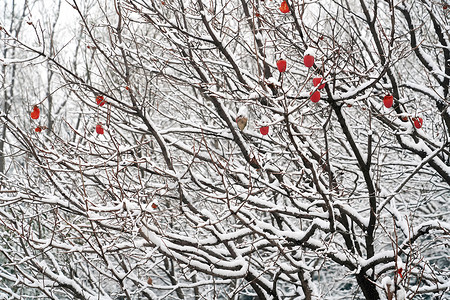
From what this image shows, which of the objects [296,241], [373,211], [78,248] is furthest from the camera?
[296,241]

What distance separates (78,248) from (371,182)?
264cm

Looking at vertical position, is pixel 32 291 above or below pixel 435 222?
above

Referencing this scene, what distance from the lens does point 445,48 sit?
441 cm

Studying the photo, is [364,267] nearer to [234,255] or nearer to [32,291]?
[234,255]

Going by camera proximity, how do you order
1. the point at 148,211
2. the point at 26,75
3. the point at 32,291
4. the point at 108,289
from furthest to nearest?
the point at 26,75 → the point at 108,289 → the point at 32,291 → the point at 148,211

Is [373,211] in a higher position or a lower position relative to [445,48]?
lower

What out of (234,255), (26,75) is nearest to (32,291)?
(26,75)

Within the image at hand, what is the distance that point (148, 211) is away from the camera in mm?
2666

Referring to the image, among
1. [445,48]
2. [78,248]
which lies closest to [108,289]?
[78,248]

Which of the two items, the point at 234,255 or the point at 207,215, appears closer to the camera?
the point at 207,215

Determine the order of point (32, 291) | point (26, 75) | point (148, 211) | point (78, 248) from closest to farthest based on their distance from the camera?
point (148, 211)
point (78, 248)
point (32, 291)
point (26, 75)

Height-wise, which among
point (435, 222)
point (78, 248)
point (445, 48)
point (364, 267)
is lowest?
point (364, 267)

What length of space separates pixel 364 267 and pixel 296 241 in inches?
27.3

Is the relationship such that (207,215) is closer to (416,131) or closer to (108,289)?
(416,131)
